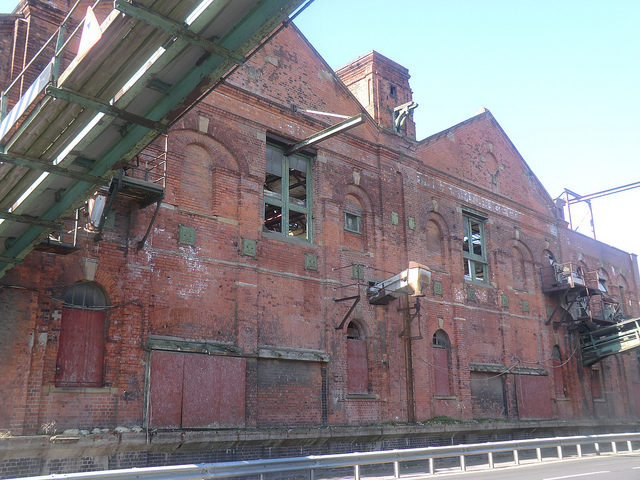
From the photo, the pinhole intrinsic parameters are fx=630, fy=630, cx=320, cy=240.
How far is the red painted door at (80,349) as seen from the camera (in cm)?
1233

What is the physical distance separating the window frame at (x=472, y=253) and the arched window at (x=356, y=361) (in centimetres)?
644

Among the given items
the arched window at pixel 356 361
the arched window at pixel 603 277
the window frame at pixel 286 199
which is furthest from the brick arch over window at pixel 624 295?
the window frame at pixel 286 199

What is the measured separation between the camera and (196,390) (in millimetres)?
13906

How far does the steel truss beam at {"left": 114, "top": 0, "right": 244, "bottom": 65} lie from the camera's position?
7.12m

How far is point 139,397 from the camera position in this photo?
13039mm

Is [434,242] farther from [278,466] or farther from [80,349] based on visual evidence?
[80,349]

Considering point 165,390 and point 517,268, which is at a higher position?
point 517,268

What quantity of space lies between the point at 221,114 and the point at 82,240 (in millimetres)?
5082

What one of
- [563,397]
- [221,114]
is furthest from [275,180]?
[563,397]

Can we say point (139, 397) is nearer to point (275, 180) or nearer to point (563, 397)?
point (275, 180)

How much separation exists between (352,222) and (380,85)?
5.36 metres

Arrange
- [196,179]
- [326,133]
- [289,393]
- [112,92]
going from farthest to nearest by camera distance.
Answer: [326,133]
[289,393]
[196,179]
[112,92]

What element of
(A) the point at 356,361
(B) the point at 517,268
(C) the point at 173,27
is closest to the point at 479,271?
(B) the point at 517,268

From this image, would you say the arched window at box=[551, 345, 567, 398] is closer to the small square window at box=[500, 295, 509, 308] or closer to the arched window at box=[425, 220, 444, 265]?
the small square window at box=[500, 295, 509, 308]
